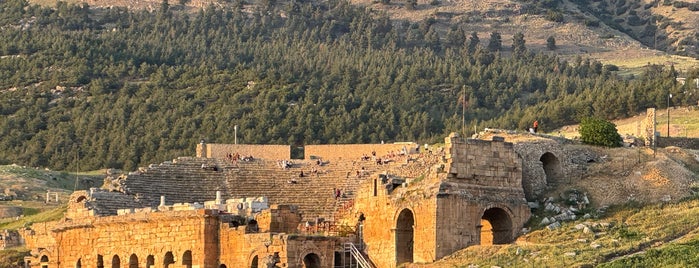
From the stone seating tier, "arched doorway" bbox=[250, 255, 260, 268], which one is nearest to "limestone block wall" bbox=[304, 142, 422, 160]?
the stone seating tier

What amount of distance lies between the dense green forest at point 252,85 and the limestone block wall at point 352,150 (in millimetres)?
9646

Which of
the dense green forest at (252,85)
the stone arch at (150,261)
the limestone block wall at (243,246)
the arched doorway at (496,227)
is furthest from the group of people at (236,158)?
the arched doorway at (496,227)

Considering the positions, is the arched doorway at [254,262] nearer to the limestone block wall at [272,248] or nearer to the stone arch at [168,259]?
the limestone block wall at [272,248]

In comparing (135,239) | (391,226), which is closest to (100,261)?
(135,239)

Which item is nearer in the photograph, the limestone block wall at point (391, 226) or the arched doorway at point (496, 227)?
the limestone block wall at point (391, 226)

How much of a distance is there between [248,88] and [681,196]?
5326cm

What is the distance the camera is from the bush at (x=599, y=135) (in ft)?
218

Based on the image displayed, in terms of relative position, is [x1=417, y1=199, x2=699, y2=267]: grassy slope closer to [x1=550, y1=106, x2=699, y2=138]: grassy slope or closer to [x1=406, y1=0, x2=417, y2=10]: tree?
[x1=550, y1=106, x2=699, y2=138]: grassy slope

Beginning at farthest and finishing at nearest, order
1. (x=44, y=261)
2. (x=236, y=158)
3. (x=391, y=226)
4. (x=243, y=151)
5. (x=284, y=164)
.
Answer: (x=243, y=151) → (x=236, y=158) → (x=284, y=164) → (x=44, y=261) → (x=391, y=226)

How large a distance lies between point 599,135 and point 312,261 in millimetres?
11449

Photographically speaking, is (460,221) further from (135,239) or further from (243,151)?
(243,151)

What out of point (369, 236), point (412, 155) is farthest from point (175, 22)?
point (369, 236)

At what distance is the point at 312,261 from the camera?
201 feet

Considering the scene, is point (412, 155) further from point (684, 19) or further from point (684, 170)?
point (684, 19)
